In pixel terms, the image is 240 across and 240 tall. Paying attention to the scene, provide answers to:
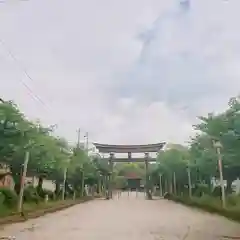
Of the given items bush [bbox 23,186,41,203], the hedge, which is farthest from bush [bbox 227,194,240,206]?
bush [bbox 23,186,41,203]

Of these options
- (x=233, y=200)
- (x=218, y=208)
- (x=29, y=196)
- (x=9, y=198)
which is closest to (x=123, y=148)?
(x=29, y=196)

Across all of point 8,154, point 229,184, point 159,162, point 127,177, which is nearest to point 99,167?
point 159,162

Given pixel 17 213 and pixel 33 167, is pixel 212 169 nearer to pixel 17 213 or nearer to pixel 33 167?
pixel 33 167

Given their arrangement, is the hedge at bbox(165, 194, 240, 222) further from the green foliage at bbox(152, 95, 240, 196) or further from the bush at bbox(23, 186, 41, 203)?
the bush at bbox(23, 186, 41, 203)

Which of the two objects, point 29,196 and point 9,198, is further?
point 29,196

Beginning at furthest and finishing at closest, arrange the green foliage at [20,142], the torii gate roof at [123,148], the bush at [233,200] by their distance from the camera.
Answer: the torii gate roof at [123,148], the bush at [233,200], the green foliage at [20,142]

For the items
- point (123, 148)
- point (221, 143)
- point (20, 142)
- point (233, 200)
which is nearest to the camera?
point (20, 142)

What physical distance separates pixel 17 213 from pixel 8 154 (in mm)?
3840

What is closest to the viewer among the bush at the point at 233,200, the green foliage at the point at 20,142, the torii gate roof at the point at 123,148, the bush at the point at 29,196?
the green foliage at the point at 20,142

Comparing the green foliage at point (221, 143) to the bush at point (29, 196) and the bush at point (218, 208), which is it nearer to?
the bush at point (218, 208)

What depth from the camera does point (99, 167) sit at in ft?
177

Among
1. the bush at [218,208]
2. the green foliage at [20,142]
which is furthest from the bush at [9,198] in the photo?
the bush at [218,208]

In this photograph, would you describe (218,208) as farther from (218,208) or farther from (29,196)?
(29,196)

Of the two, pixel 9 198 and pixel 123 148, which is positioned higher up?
pixel 123 148
